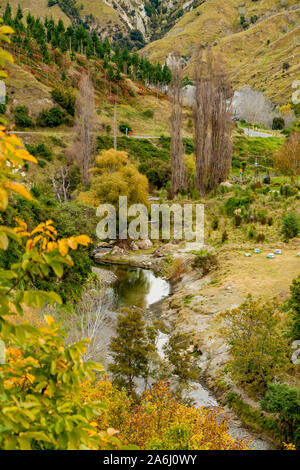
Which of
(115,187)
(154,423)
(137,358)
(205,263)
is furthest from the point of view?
(115,187)

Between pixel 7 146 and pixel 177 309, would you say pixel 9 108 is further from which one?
pixel 7 146

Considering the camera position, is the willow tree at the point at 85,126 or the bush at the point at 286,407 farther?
the willow tree at the point at 85,126

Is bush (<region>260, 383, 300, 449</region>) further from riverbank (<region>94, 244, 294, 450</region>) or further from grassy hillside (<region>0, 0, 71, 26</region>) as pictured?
grassy hillside (<region>0, 0, 71, 26</region>)

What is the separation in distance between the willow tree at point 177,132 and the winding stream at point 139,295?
44.4 ft

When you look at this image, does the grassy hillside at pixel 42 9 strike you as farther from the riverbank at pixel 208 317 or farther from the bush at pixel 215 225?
the riverbank at pixel 208 317

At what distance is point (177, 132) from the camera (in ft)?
109

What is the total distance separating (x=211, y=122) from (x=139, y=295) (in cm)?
2176

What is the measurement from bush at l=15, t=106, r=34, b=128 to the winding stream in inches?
1116

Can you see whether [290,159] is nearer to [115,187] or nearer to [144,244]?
[144,244]

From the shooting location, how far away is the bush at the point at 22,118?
43.3m

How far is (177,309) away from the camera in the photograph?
1662cm

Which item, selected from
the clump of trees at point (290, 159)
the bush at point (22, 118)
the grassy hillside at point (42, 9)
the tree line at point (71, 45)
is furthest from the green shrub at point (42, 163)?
the grassy hillside at point (42, 9)

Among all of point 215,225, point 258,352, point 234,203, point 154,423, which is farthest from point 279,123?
point 154,423

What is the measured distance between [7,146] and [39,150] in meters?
40.5
